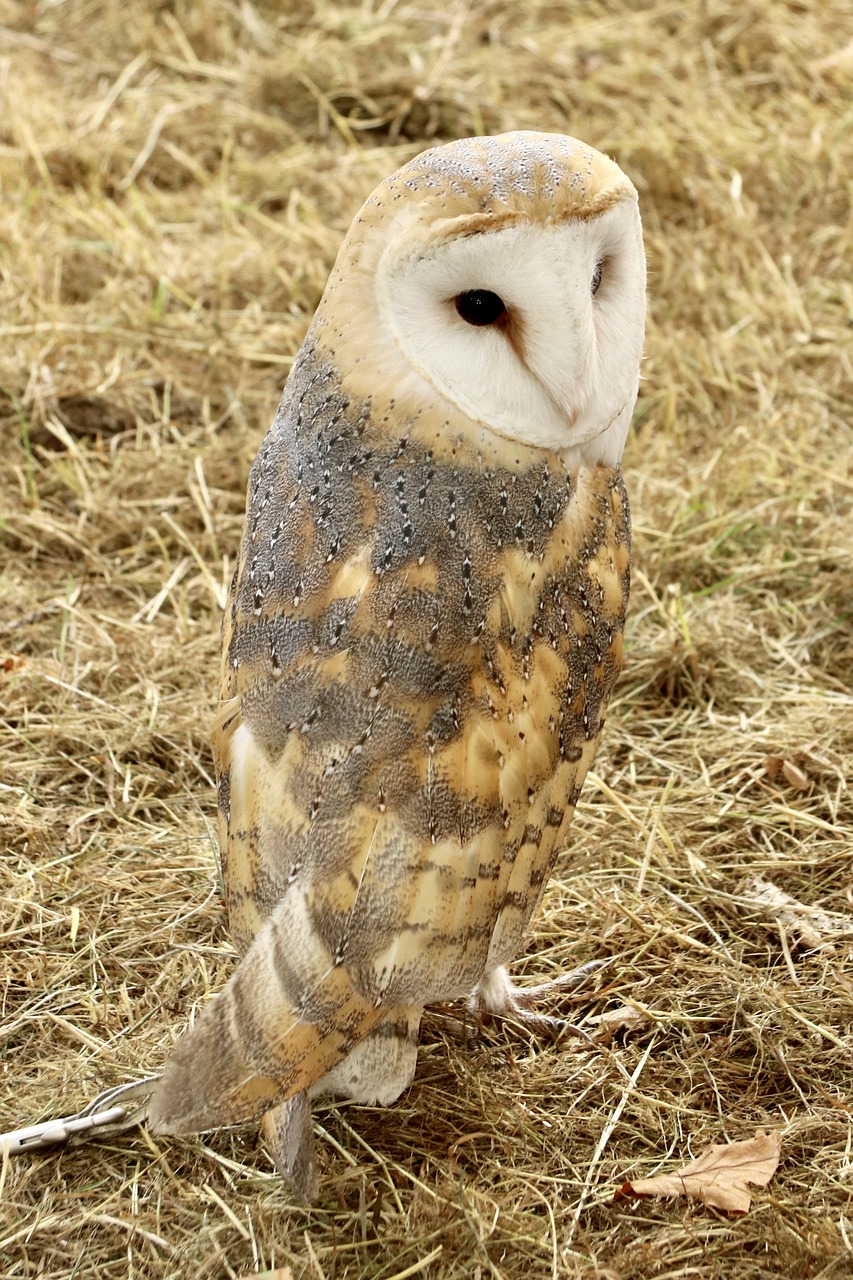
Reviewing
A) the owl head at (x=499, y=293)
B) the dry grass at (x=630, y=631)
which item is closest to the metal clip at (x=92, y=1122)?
the dry grass at (x=630, y=631)

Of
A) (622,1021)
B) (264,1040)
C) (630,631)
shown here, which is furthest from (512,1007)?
(630,631)

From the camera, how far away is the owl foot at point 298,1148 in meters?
2.20

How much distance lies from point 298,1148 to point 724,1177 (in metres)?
0.68

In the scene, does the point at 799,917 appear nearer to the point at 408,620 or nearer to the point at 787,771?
the point at 787,771

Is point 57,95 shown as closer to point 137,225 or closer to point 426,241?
point 137,225

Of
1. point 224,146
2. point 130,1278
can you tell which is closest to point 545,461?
point 130,1278

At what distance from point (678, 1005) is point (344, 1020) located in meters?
0.88

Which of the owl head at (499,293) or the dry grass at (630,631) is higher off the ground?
the owl head at (499,293)

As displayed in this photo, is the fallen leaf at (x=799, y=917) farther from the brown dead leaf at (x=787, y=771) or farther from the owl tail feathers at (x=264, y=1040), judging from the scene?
the owl tail feathers at (x=264, y=1040)

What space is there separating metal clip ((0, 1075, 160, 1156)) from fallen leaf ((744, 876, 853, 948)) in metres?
1.27

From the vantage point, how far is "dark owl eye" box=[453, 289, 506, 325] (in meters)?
1.94

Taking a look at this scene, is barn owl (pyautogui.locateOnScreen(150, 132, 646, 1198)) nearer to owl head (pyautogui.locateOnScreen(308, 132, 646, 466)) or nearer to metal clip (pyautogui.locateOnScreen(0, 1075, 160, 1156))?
owl head (pyautogui.locateOnScreen(308, 132, 646, 466))

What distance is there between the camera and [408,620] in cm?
203

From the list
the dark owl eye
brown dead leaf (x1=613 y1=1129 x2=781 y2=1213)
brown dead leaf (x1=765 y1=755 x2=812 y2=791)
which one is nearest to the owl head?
the dark owl eye
